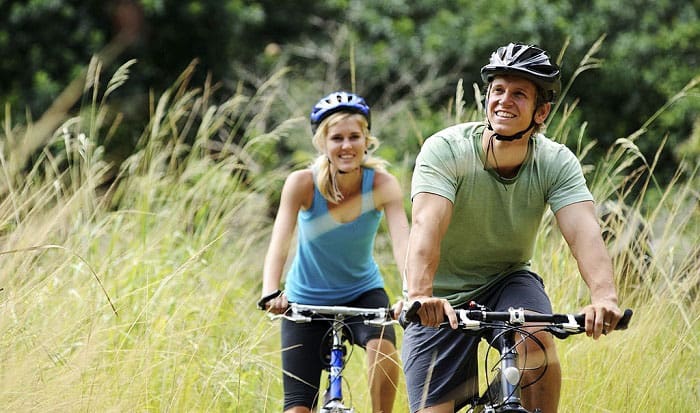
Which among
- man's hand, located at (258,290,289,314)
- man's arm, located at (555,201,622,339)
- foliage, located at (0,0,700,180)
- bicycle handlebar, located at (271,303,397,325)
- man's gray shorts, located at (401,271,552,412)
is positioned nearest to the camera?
man's arm, located at (555,201,622,339)

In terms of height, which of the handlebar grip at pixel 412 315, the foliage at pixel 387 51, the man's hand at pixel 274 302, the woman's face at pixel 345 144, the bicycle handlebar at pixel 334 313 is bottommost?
the bicycle handlebar at pixel 334 313

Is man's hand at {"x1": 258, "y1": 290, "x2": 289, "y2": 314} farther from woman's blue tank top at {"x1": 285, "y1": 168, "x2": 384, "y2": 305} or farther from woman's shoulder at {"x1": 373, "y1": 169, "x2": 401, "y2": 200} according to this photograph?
woman's shoulder at {"x1": 373, "y1": 169, "x2": 401, "y2": 200}

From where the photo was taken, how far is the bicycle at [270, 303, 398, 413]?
4332 mm

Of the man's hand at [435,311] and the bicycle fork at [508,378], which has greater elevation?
the man's hand at [435,311]

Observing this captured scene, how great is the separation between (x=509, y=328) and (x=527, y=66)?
0.95m

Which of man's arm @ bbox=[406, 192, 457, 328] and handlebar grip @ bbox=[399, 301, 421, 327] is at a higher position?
man's arm @ bbox=[406, 192, 457, 328]

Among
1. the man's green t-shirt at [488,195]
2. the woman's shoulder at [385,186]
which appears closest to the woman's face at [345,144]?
the woman's shoulder at [385,186]

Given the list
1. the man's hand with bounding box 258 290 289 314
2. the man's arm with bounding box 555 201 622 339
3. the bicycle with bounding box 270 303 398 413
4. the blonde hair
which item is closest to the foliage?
the blonde hair

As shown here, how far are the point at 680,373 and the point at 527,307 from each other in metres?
1.79

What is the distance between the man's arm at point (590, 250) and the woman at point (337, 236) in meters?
1.14

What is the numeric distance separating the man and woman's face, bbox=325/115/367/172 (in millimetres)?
1075

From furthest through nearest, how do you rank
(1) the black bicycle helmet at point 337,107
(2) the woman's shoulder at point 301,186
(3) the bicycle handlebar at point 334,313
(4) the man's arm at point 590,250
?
(1) the black bicycle helmet at point 337,107 → (2) the woman's shoulder at point 301,186 → (3) the bicycle handlebar at point 334,313 → (4) the man's arm at point 590,250

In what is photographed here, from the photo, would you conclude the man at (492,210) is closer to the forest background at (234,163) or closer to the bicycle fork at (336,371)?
the bicycle fork at (336,371)

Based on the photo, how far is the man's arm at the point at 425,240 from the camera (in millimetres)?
3654
